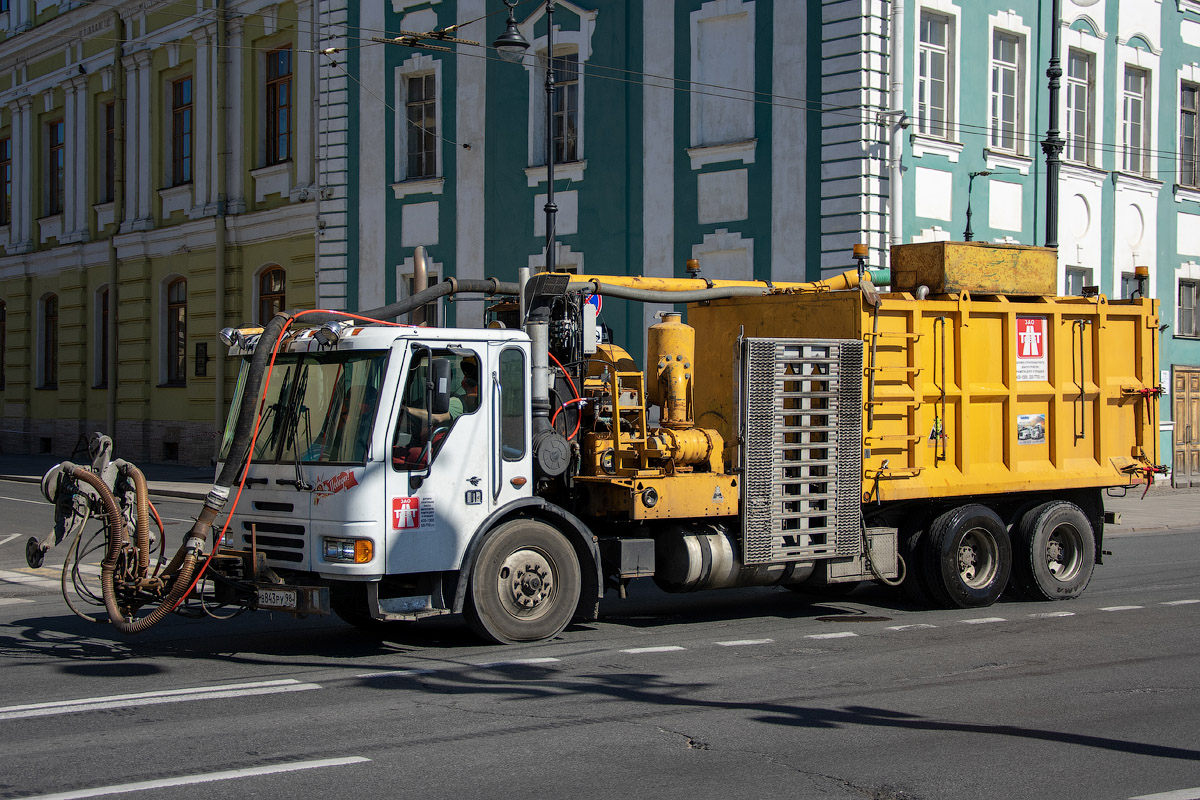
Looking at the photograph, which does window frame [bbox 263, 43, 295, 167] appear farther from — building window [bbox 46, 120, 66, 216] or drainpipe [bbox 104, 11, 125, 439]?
building window [bbox 46, 120, 66, 216]

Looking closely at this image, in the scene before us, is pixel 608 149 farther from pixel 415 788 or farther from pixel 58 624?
pixel 415 788

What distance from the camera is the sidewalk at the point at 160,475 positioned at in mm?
25594

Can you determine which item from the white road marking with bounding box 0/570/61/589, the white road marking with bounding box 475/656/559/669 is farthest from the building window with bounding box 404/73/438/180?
the white road marking with bounding box 475/656/559/669

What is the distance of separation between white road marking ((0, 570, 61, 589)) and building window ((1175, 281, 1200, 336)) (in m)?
23.4

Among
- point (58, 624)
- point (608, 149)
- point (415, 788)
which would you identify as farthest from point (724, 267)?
point (415, 788)

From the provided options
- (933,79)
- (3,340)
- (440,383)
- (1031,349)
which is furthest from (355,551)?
(3,340)

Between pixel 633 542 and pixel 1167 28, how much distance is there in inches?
899

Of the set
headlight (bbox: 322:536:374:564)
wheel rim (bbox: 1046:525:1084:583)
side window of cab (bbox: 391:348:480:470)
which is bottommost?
wheel rim (bbox: 1046:525:1084:583)

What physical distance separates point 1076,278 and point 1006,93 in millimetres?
4102

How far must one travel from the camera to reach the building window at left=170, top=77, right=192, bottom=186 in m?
32.8

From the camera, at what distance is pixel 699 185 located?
23391 mm

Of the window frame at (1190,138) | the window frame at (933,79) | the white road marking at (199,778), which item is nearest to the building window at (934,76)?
the window frame at (933,79)

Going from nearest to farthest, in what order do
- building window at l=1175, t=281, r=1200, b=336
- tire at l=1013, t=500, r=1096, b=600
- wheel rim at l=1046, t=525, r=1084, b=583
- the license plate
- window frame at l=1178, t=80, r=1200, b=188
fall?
the license plate, tire at l=1013, t=500, r=1096, b=600, wheel rim at l=1046, t=525, r=1084, b=583, window frame at l=1178, t=80, r=1200, b=188, building window at l=1175, t=281, r=1200, b=336

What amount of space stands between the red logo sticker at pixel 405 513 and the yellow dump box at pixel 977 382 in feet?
9.44
